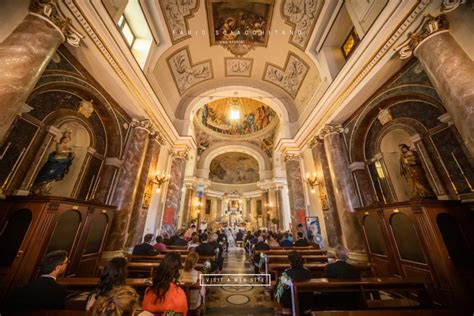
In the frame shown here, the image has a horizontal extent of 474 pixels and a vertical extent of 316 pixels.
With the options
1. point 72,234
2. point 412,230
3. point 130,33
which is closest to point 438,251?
point 412,230

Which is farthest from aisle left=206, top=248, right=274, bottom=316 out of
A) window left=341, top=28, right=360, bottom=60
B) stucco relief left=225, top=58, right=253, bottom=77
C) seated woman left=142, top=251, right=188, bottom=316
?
stucco relief left=225, top=58, right=253, bottom=77

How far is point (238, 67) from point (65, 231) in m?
9.48

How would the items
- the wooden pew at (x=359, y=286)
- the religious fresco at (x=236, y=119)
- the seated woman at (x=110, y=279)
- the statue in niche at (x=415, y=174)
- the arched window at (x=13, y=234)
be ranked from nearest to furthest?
1. the seated woman at (x=110, y=279)
2. the wooden pew at (x=359, y=286)
3. the arched window at (x=13, y=234)
4. the statue in niche at (x=415, y=174)
5. the religious fresco at (x=236, y=119)

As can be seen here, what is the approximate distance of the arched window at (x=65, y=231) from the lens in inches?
131

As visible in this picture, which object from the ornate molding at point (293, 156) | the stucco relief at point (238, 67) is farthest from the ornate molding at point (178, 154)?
the ornate molding at point (293, 156)

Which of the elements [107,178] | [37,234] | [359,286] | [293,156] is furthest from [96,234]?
[293,156]

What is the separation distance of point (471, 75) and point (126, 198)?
24.7ft

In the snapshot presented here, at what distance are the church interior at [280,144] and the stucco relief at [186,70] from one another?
0.07m

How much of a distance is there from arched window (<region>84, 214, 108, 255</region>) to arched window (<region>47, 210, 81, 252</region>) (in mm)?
386

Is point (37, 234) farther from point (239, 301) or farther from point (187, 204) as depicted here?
point (187, 204)

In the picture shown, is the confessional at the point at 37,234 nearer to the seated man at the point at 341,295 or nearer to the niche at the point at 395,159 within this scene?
the seated man at the point at 341,295

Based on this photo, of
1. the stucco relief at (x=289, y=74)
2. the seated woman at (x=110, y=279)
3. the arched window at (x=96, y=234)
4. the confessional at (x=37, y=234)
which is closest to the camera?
the seated woman at (x=110, y=279)

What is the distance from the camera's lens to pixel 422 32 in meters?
3.10

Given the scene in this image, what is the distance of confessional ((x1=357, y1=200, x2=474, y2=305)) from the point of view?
2.93m
